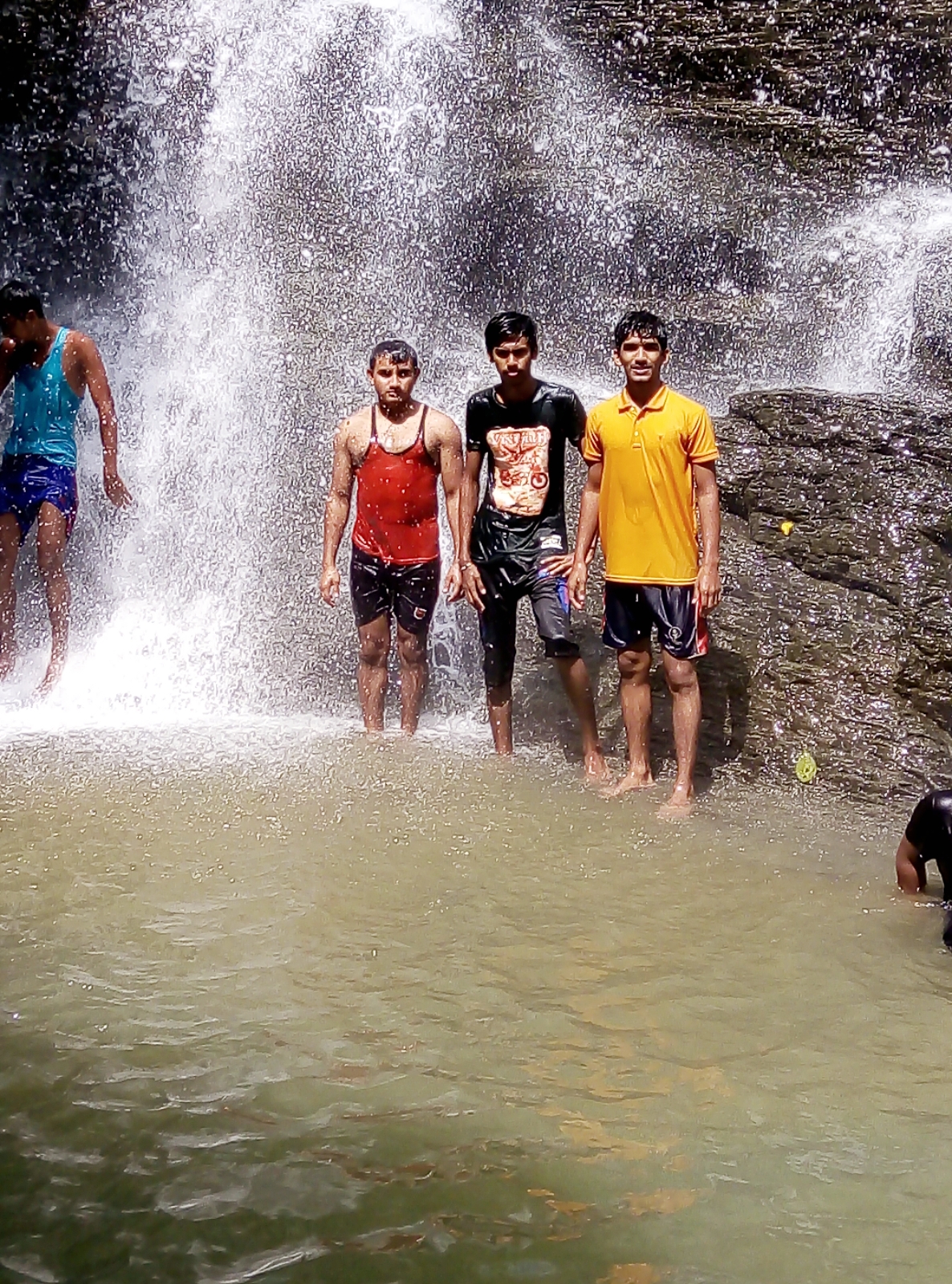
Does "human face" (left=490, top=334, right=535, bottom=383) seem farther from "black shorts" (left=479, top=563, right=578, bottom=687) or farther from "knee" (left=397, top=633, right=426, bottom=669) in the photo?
"knee" (left=397, top=633, right=426, bottom=669)

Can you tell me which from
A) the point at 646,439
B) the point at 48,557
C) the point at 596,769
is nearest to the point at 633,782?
the point at 596,769

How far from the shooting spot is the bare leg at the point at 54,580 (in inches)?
243

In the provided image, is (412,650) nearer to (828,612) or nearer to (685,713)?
(685,713)

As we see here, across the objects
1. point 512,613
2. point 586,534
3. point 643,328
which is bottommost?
point 512,613

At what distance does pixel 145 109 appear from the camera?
11.4m

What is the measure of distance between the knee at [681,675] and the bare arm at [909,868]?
1.28 m

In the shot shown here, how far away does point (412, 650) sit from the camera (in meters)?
5.75

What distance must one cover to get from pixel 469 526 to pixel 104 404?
1.93 metres

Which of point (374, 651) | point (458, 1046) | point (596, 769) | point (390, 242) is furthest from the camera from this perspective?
point (390, 242)

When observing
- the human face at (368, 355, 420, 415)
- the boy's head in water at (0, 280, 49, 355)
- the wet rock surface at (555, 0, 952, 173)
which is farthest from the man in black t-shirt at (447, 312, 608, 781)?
the wet rock surface at (555, 0, 952, 173)

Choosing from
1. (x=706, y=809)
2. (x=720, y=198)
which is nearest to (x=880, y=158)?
(x=720, y=198)

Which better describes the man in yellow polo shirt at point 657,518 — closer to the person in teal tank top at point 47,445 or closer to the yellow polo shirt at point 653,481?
the yellow polo shirt at point 653,481

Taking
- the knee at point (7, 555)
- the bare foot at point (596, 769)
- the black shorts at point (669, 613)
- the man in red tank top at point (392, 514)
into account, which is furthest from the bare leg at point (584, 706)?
the knee at point (7, 555)

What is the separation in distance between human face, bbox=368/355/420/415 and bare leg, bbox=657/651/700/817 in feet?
5.20
